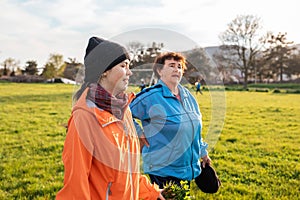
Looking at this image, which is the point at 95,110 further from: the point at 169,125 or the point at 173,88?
the point at 173,88

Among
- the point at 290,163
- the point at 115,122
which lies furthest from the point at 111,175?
the point at 290,163

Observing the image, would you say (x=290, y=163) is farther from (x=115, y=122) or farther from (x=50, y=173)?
(x=115, y=122)

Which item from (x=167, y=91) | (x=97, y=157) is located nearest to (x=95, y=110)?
(x=97, y=157)

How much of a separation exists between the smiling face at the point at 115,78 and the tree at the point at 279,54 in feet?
213

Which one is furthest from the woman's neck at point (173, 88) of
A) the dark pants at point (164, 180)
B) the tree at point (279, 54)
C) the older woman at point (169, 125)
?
the tree at point (279, 54)

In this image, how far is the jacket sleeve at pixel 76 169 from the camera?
1.85 meters

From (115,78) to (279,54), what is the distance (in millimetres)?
70404

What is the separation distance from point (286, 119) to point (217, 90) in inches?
463

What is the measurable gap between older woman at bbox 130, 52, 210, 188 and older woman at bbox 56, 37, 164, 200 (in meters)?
0.89

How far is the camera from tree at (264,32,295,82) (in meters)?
64.2

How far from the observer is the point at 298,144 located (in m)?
8.84

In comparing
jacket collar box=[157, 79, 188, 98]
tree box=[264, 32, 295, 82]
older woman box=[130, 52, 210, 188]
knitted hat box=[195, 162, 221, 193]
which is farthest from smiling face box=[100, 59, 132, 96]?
tree box=[264, 32, 295, 82]

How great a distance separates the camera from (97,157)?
1925mm

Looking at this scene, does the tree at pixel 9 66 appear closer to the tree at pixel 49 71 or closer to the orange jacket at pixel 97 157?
the tree at pixel 49 71
